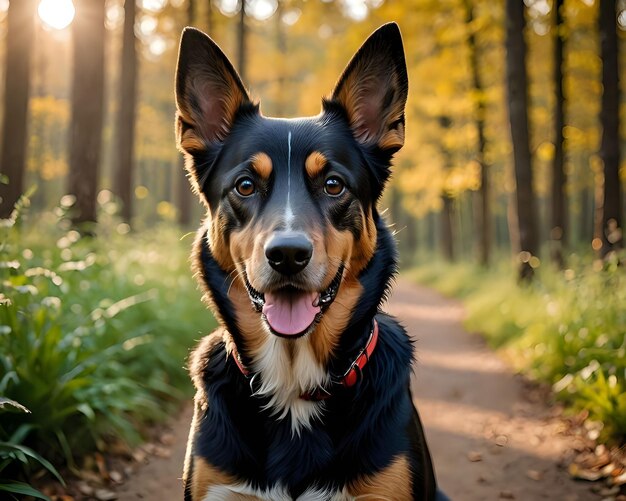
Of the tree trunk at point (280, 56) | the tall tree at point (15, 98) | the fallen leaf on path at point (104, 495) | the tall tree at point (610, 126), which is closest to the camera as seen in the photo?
the fallen leaf on path at point (104, 495)

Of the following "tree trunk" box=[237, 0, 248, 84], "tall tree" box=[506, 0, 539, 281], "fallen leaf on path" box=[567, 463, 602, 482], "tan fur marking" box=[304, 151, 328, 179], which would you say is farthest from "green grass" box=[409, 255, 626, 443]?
"tree trunk" box=[237, 0, 248, 84]

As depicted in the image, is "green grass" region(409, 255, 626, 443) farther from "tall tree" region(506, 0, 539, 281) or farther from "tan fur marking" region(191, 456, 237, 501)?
"tan fur marking" region(191, 456, 237, 501)

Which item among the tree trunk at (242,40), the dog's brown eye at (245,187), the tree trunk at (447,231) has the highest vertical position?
the tree trunk at (242,40)

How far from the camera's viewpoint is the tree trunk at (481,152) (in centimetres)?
1402

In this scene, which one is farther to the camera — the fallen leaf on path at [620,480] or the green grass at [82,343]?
the fallen leaf on path at [620,480]

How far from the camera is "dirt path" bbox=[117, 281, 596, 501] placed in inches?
170

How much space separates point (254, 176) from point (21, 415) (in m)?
2.30

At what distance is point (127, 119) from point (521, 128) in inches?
332

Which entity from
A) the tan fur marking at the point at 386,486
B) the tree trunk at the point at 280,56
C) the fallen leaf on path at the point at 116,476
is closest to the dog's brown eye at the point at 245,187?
the tan fur marking at the point at 386,486

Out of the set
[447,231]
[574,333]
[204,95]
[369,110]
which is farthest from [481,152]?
[204,95]

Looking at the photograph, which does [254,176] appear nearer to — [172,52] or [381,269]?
[381,269]

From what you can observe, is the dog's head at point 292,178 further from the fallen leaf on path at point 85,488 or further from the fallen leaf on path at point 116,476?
the fallen leaf on path at point 116,476

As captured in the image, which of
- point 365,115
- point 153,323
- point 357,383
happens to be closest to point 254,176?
point 365,115

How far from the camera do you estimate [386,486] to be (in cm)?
262
